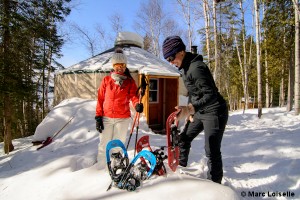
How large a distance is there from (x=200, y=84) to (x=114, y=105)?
123 cm

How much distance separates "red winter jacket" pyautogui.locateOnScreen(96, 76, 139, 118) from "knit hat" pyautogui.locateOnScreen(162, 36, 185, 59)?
93cm

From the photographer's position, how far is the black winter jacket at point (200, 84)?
2.00 m

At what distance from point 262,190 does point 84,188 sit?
191cm

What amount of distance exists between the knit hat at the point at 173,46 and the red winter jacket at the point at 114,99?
0.93m

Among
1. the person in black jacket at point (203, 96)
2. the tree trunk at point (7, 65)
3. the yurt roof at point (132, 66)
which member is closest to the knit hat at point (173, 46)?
the person in black jacket at point (203, 96)

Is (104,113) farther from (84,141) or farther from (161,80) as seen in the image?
(161,80)

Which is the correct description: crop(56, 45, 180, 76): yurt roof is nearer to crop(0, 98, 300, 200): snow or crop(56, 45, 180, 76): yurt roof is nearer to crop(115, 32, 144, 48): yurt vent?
crop(115, 32, 144, 48): yurt vent

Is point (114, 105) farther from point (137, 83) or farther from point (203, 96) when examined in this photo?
point (137, 83)

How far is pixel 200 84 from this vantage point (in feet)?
6.62

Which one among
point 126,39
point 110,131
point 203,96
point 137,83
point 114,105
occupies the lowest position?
point 110,131

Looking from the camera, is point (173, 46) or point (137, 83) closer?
point (173, 46)

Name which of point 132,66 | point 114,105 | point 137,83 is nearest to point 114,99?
point 114,105

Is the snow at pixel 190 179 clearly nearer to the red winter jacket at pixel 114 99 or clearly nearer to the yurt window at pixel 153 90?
the red winter jacket at pixel 114 99

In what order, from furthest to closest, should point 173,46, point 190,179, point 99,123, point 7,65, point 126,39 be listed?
point 126,39
point 7,65
point 99,123
point 173,46
point 190,179
